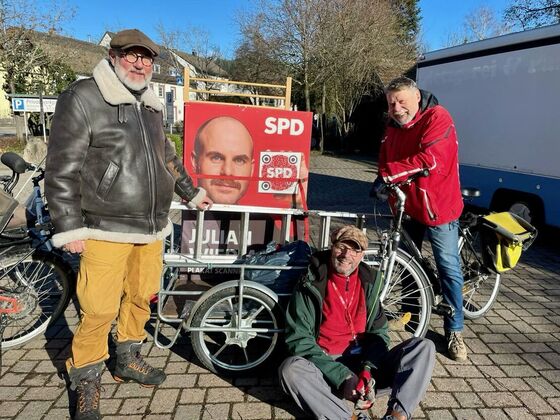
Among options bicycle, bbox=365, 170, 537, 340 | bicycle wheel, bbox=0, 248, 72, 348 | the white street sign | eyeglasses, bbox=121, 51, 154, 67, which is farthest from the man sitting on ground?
the white street sign

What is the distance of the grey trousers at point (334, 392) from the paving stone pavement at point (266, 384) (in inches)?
12.8

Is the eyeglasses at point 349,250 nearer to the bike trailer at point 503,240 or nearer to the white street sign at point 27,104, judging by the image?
the bike trailer at point 503,240

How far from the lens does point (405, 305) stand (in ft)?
11.7

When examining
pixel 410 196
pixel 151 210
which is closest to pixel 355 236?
pixel 410 196

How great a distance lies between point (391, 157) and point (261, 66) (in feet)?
69.4

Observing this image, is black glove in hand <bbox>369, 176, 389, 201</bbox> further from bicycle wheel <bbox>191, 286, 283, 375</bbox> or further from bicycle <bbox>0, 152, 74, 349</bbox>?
bicycle <bbox>0, 152, 74, 349</bbox>

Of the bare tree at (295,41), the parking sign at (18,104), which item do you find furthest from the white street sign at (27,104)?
the bare tree at (295,41)

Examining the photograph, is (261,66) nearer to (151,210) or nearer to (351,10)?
(351,10)

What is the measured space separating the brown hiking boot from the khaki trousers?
2.21 m

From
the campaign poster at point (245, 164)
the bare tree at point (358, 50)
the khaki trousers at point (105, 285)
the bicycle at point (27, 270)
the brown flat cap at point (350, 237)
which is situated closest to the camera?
the khaki trousers at point (105, 285)

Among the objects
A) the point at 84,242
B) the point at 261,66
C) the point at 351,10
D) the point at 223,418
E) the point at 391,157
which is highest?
the point at 351,10

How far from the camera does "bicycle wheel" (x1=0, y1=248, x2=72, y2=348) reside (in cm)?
330

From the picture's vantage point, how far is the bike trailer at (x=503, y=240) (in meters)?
3.44

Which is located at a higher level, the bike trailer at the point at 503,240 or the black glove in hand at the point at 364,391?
the bike trailer at the point at 503,240
